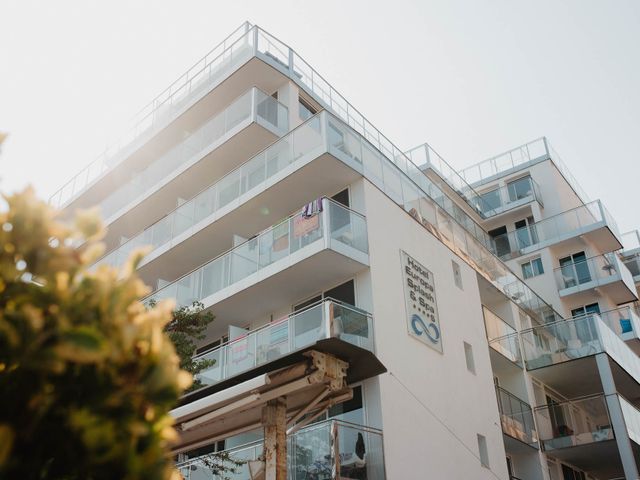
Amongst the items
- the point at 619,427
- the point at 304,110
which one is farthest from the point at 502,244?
the point at 304,110

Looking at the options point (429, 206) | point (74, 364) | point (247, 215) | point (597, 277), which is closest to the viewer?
point (74, 364)

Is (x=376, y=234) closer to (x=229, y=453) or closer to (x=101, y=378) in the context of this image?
A: (x=229, y=453)

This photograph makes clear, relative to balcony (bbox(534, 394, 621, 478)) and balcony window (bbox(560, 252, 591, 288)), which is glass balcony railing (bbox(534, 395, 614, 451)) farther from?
balcony window (bbox(560, 252, 591, 288))

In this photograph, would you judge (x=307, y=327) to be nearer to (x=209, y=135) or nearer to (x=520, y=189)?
(x=209, y=135)

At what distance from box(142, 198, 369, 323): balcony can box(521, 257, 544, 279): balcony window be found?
54.6 feet

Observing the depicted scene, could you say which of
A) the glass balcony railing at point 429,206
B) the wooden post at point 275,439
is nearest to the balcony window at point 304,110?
the glass balcony railing at point 429,206

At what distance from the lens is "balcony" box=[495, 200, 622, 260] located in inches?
1200

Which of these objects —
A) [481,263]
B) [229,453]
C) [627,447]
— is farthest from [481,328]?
[229,453]

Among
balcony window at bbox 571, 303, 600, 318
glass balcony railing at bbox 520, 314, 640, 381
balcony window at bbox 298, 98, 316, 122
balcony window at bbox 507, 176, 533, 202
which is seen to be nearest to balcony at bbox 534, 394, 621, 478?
glass balcony railing at bbox 520, 314, 640, 381

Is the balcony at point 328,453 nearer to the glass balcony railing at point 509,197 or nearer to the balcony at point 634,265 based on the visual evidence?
the glass balcony railing at point 509,197

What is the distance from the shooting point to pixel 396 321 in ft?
52.0

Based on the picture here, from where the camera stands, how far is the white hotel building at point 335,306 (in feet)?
43.0

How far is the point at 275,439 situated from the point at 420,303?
6499 mm

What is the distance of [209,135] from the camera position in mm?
21719
